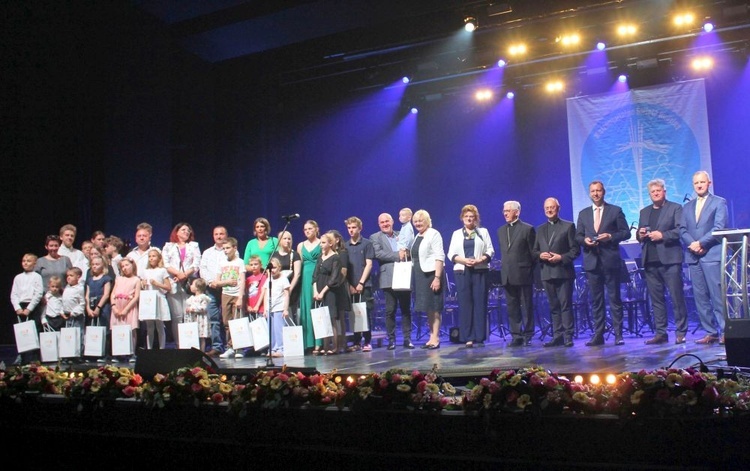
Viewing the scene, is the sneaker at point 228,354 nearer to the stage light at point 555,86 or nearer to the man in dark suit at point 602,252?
the man in dark suit at point 602,252

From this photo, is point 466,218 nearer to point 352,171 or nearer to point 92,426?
point 92,426

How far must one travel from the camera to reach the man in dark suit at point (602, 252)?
7383 mm

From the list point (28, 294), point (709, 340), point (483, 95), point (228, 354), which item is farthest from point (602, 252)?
point (28, 294)

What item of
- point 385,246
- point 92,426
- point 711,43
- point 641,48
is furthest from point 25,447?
point 711,43

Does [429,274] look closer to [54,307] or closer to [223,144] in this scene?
[54,307]

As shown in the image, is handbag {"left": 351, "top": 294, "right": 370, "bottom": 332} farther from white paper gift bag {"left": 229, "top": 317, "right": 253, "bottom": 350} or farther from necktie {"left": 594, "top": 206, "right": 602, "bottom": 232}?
necktie {"left": 594, "top": 206, "right": 602, "bottom": 232}

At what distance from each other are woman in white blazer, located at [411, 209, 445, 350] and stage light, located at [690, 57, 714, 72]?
6129 millimetres

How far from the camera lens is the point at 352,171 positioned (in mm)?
13617

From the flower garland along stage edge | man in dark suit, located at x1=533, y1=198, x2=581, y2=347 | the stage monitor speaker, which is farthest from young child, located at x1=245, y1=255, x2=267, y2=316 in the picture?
the stage monitor speaker

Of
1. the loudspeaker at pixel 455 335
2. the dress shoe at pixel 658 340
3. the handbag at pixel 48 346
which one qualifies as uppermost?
the handbag at pixel 48 346

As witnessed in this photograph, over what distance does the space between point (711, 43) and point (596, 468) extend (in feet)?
32.2

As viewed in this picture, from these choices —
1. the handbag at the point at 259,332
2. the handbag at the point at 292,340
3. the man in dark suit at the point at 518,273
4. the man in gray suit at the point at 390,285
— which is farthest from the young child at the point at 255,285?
the man in dark suit at the point at 518,273

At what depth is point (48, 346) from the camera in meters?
7.76

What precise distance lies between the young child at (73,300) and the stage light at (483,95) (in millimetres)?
7790
